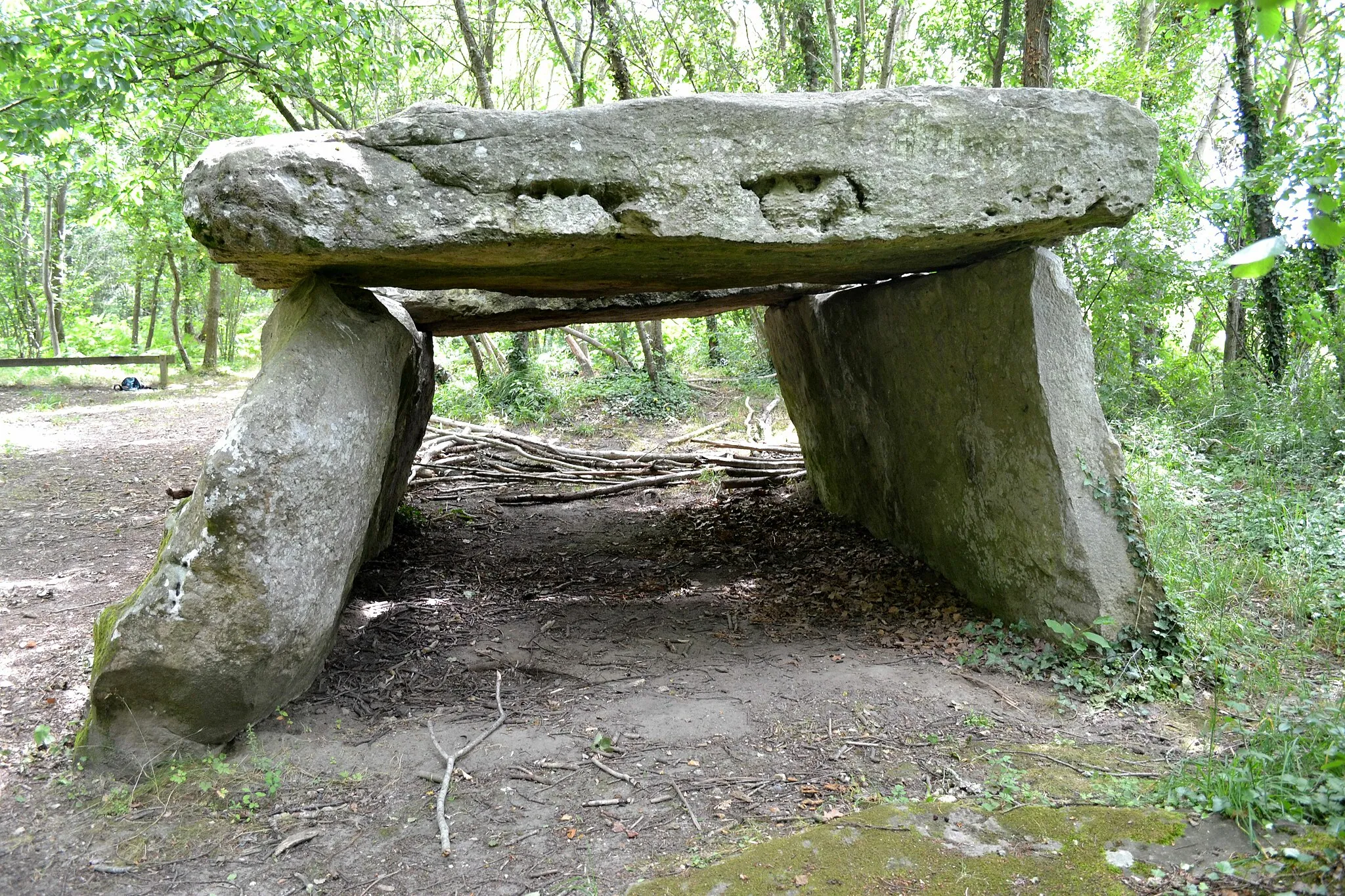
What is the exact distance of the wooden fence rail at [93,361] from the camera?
1338 centimetres

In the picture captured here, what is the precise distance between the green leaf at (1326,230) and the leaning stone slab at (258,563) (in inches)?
124

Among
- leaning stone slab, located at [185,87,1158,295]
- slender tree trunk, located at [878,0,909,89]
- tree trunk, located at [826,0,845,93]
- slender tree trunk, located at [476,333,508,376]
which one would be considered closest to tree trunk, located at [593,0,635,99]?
tree trunk, located at [826,0,845,93]

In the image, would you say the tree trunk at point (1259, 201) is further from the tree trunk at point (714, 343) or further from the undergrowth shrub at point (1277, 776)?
the tree trunk at point (714, 343)

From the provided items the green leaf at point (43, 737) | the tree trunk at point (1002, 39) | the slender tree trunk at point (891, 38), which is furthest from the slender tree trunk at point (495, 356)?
the green leaf at point (43, 737)

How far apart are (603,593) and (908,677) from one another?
6.38 ft

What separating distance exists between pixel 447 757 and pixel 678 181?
2.31 m

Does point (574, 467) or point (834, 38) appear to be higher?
point (834, 38)

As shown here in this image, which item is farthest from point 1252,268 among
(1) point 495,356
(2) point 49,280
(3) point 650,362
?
(2) point 49,280

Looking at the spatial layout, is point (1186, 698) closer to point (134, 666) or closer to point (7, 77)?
point (134, 666)

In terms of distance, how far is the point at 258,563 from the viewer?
313 centimetres

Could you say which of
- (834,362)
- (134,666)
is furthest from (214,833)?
(834,362)

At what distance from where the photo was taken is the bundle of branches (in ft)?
24.6

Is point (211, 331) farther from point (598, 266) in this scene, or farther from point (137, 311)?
point (598, 266)

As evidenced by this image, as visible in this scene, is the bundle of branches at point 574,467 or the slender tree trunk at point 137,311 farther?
the slender tree trunk at point 137,311
